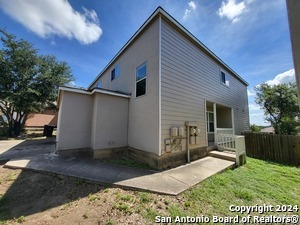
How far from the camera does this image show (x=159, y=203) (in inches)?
119

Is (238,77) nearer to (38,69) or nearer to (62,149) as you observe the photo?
(62,149)

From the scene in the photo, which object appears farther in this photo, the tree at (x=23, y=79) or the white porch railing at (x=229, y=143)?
the tree at (x=23, y=79)

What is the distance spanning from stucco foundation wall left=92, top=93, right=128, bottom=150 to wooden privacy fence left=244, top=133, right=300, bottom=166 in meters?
8.32

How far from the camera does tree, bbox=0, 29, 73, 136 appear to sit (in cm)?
1369

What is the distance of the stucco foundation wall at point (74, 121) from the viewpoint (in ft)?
20.3

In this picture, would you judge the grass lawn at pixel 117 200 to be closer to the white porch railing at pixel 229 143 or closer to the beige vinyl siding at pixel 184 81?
the white porch railing at pixel 229 143

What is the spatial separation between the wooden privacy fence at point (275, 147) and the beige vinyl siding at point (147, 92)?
24.5 feet

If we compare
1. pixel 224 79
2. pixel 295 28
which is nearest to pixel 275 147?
pixel 224 79

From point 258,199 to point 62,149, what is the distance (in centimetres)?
729

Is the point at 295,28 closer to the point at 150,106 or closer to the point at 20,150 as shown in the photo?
the point at 150,106

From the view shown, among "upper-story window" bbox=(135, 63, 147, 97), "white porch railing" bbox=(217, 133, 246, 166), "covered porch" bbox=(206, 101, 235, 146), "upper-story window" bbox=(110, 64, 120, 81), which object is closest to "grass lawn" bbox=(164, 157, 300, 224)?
"white porch railing" bbox=(217, 133, 246, 166)

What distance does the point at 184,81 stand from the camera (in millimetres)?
6652

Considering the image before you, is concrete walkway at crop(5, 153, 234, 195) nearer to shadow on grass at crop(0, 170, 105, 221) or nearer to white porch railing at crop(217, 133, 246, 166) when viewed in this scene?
shadow on grass at crop(0, 170, 105, 221)

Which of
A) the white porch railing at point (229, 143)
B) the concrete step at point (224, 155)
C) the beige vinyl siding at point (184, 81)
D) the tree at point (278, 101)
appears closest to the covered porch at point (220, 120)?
the beige vinyl siding at point (184, 81)
